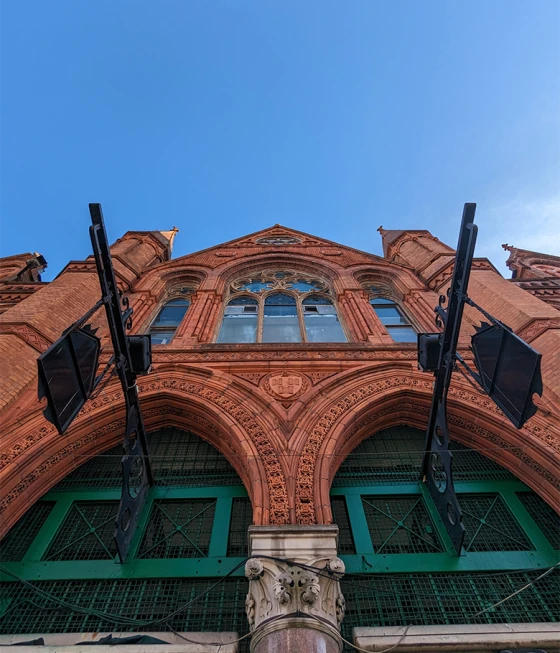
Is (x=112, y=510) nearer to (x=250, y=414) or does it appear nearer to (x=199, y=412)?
(x=199, y=412)

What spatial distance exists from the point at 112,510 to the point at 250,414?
8.05ft

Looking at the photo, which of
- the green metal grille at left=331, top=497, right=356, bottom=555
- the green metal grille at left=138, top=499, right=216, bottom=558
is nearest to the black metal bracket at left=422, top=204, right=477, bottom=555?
the green metal grille at left=331, top=497, right=356, bottom=555

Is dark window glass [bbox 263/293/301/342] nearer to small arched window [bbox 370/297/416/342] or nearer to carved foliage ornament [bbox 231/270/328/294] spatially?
carved foliage ornament [bbox 231/270/328/294]

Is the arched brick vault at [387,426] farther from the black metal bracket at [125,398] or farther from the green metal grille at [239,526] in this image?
the black metal bracket at [125,398]

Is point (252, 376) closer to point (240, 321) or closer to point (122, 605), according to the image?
point (240, 321)

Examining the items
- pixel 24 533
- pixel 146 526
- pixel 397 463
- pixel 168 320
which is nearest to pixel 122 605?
pixel 146 526

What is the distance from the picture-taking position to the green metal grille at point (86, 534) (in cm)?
558

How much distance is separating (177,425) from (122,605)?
117 inches

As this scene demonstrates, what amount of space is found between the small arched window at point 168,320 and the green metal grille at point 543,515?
767 cm

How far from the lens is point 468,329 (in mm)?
9586

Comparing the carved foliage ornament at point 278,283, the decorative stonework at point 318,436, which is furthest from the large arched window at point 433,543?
the carved foliage ornament at point 278,283

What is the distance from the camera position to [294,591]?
4.10 meters

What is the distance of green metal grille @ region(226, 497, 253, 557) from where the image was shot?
556cm

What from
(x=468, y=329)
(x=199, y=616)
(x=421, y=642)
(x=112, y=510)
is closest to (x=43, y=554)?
(x=112, y=510)
